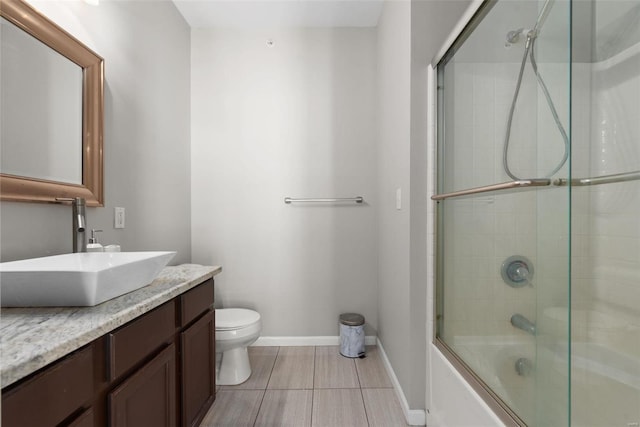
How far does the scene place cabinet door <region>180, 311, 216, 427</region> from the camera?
4.30 ft

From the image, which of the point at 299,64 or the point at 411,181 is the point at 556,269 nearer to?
the point at 411,181

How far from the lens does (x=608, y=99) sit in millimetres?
1295

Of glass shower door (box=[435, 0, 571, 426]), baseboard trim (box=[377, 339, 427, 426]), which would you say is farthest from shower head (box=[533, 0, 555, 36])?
baseboard trim (box=[377, 339, 427, 426])

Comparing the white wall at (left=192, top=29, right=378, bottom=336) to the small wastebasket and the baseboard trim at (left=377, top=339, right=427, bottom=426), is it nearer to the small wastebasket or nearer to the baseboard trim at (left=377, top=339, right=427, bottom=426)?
the small wastebasket

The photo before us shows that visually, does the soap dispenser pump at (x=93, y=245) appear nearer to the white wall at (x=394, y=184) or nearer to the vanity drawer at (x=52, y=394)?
the vanity drawer at (x=52, y=394)

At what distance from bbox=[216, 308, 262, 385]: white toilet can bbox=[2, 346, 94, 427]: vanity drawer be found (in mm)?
1123

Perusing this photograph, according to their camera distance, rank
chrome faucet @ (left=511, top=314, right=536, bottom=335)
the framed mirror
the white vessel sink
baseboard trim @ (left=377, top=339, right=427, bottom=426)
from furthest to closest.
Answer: baseboard trim @ (left=377, top=339, right=427, bottom=426), the framed mirror, chrome faucet @ (left=511, top=314, right=536, bottom=335), the white vessel sink

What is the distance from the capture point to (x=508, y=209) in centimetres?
107

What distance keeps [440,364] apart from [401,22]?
1743 millimetres

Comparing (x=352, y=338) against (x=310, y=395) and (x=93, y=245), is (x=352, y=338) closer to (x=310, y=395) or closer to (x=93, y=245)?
(x=310, y=395)

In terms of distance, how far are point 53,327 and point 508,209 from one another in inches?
52.3

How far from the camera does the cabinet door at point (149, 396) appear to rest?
87 cm

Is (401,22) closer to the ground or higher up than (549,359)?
higher up

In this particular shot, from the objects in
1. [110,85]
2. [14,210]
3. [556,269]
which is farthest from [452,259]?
[110,85]
